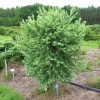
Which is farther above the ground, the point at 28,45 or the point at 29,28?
the point at 29,28

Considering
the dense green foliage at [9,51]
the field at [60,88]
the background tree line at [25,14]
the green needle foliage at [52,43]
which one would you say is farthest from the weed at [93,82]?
the background tree line at [25,14]

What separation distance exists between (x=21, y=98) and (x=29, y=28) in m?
1.88

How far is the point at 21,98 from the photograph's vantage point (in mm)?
5305

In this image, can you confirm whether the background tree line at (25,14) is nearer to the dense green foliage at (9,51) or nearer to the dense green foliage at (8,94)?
the dense green foliage at (9,51)

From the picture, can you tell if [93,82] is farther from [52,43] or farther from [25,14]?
[25,14]

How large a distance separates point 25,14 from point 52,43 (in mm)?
50999

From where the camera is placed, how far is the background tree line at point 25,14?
4915cm

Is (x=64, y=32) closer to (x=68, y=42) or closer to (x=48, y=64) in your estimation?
(x=68, y=42)

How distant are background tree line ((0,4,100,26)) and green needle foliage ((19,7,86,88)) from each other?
4441cm

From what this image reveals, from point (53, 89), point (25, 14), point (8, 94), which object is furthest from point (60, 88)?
point (25, 14)

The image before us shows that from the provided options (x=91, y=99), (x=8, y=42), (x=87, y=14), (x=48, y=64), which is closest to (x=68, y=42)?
(x=48, y=64)

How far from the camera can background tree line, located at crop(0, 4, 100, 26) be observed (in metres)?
49.2

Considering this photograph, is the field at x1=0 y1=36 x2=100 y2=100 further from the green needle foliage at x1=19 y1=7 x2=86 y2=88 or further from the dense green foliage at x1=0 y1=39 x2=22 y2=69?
the dense green foliage at x1=0 y1=39 x2=22 y2=69

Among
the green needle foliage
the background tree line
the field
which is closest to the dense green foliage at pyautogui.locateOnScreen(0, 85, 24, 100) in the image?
the field
